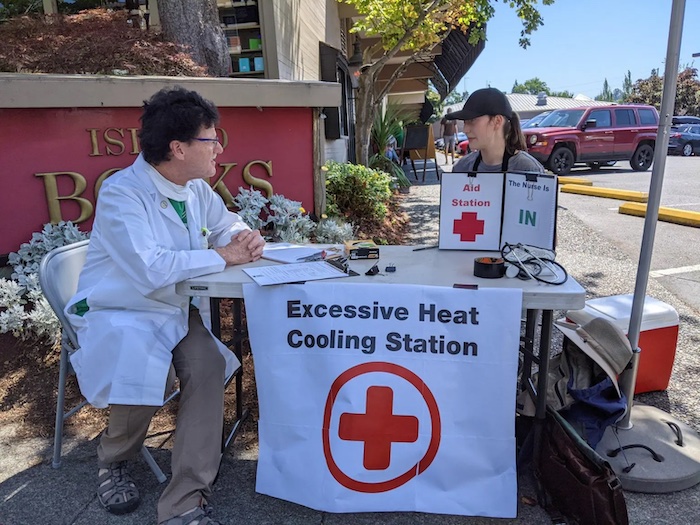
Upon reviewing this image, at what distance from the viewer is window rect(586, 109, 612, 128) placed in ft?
46.5

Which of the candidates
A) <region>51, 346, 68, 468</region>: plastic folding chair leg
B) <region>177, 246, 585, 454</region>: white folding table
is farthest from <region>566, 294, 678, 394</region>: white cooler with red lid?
<region>51, 346, 68, 468</region>: plastic folding chair leg

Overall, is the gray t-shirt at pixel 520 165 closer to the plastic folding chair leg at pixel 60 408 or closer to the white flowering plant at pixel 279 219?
the white flowering plant at pixel 279 219

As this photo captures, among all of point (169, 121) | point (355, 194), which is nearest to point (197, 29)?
point (355, 194)

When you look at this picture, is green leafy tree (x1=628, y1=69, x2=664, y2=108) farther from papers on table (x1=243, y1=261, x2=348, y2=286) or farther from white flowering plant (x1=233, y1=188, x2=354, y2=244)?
papers on table (x1=243, y1=261, x2=348, y2=286)

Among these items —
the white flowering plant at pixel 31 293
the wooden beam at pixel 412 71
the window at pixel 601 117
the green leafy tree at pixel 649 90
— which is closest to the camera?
the white flowering plant at pixel 31 293

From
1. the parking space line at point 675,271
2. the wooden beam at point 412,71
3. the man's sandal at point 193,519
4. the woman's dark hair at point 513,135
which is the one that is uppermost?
the wooden beam at point 412,71

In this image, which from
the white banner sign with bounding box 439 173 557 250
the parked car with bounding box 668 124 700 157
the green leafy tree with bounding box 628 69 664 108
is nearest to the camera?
the white banner sign with bounding box 439 173 557 250

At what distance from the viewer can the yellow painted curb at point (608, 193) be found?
9539 mm

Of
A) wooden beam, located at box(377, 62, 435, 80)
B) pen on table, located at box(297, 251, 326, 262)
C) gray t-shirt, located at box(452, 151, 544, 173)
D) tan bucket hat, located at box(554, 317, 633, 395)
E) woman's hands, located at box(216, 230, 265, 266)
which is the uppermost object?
wooden beam, located at box(377, 62, 435, 80)

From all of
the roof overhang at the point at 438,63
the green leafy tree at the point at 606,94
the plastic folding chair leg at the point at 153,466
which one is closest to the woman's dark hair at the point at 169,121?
the plastic folding chair leg at the point at 153,466

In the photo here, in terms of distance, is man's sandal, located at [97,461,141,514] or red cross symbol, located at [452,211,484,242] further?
red cross symbol, located at [452,211,484,242]

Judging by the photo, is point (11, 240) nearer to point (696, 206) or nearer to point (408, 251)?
point (408, 251)

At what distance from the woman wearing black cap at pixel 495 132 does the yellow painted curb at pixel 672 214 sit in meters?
4.75

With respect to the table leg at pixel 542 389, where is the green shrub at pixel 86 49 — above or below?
above
